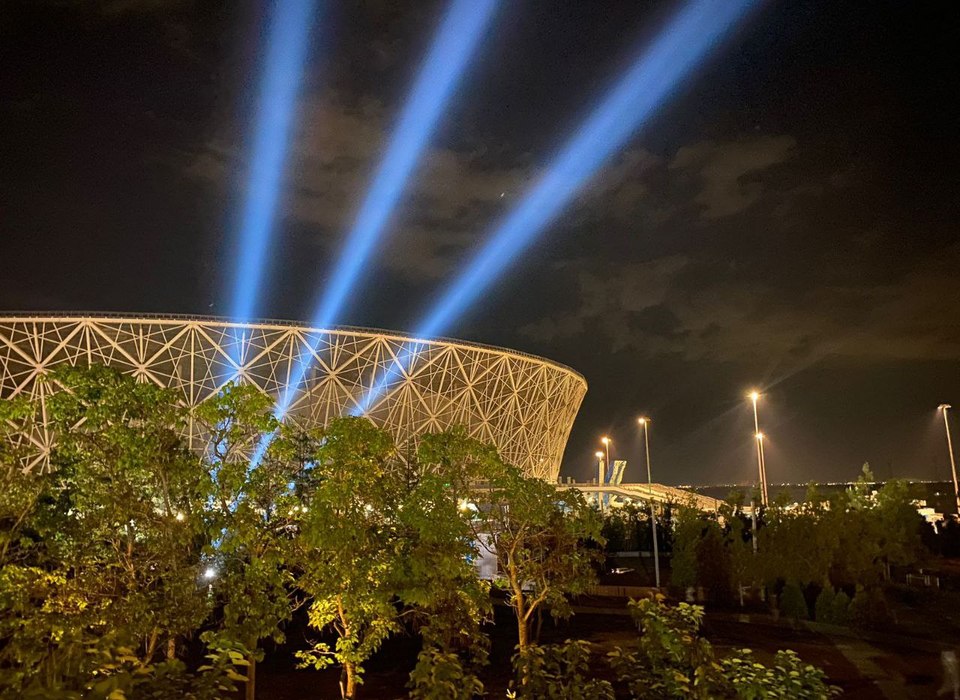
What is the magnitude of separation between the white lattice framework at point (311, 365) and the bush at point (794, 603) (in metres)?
30.1

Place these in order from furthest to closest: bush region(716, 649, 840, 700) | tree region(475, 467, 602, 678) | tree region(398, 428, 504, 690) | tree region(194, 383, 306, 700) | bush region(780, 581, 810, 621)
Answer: bush region(780, 581, 810, 621)
tree region(475, 467, 602, 678)
tree region(398, 428, 504, 690)
tree region(194, 383, 306, 700)
bush region(716, 649, 840, 700)

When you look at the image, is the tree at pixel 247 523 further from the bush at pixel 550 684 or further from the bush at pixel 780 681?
the bush at pixel 780 681

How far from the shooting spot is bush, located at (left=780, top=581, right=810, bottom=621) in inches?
822

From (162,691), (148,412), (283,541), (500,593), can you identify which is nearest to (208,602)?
(283,541)

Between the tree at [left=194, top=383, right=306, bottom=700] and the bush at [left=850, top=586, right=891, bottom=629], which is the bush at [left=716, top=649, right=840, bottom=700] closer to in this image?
the tree at [left=194, top=383, right=306, bottom=700]

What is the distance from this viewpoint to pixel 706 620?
20688 millimetres

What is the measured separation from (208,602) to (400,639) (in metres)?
10.6

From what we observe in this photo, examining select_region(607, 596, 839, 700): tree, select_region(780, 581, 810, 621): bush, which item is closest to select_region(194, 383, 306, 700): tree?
select_region(607, 596, 839, 700): tree

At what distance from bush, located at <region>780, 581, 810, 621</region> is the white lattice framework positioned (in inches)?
1183

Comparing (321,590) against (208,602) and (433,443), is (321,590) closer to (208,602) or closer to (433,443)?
(208,602)

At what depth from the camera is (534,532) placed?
12398 mm

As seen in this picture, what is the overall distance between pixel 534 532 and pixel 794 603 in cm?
1273

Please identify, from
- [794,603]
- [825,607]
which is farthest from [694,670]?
[794,603]

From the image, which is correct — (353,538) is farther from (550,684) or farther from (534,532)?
(534,532)
